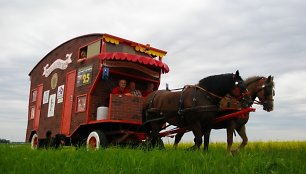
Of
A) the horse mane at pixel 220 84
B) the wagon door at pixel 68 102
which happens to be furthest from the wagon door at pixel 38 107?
the horse mane at pixel 220 84

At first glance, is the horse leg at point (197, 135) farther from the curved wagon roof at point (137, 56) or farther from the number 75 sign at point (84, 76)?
the number 75 sign at point (84, 76)

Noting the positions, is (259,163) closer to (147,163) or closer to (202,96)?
(147,163)

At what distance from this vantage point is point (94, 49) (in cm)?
1060

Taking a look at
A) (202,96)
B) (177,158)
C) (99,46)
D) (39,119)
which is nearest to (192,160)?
(177,158)

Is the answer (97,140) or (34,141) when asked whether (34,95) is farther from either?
(97,140)

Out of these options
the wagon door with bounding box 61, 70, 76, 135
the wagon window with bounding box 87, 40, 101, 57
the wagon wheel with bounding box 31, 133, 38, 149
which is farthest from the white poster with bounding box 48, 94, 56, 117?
the wagon window with bounding box 87, 40, 101, 57

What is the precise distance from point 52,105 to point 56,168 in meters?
7.37

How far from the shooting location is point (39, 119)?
13219 millimetres

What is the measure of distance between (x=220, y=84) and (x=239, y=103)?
38.4 inches

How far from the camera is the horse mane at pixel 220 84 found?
8414 mm

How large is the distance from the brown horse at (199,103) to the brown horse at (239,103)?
0.44 m

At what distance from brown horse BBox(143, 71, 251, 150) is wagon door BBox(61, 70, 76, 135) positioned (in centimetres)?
306

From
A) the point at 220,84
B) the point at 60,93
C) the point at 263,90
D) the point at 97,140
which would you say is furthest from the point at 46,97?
the point at 263,90

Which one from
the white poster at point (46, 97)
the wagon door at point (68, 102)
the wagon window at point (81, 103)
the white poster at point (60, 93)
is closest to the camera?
the wagon window at point (81, 103)
